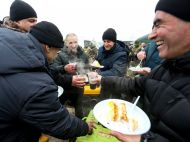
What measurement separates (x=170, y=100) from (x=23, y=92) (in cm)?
112

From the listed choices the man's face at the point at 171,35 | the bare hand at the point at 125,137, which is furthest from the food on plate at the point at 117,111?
the man's face at the point at 171,35

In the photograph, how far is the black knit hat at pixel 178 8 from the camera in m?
1.87

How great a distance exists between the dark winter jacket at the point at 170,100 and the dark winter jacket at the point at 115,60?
2.47m

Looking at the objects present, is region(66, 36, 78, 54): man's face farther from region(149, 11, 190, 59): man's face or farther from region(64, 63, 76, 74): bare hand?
region(149, 11, 190, 59): man's face

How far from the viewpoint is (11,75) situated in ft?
5.65

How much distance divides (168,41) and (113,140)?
1073 mm

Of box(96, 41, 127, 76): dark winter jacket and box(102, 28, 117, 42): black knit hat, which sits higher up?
box(102, 28, 117, 42): black knit hat

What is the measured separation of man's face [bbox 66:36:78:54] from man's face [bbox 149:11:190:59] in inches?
125

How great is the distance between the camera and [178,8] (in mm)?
1881

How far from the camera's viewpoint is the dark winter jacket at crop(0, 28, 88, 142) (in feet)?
5.56

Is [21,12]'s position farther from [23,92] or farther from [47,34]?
[23,92]

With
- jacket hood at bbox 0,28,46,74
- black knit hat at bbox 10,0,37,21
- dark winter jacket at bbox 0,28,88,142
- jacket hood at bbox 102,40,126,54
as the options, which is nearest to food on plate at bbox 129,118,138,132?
dark winter jacket at bbox 0,28,88,142

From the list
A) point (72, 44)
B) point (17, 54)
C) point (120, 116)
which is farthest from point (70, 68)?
point (17, 54)

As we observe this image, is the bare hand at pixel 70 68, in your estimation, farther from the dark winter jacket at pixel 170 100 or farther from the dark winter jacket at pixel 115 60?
the dark winter jacket at pixel 170 100
